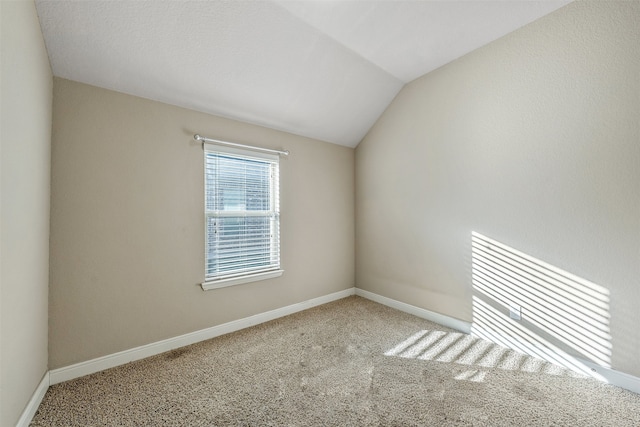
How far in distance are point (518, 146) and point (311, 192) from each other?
2.08 meters

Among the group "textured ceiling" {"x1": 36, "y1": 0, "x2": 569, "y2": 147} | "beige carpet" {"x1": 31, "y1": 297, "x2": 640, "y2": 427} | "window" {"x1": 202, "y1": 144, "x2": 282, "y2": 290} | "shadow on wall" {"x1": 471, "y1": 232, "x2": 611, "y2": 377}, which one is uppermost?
"textured ceiling" {"x1": 36, "y1": 0, "x2": 569, "y2": 147}

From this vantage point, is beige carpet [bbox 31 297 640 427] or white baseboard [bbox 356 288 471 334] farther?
white baseboard [bbox 356 288 471 334]

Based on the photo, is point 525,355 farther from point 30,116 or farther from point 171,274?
point 30,116

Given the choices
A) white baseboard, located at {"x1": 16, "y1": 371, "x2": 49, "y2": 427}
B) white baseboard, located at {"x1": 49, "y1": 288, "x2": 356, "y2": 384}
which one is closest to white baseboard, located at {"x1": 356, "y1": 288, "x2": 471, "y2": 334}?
white baseboard, located at {"x1": 49, "y1": 288, "x2": 356, "y2": 384}

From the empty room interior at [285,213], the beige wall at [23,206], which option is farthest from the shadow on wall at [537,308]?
the beige wall at [23,206]

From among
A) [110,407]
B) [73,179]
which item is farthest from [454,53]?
[110,407]

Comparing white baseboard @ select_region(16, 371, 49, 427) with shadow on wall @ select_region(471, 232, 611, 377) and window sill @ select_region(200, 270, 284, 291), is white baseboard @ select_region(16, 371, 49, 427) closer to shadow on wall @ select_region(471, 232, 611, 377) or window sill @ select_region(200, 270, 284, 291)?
window sill @ select_region(200, 270, 284, 291)

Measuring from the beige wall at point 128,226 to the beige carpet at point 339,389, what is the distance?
1.05 ft

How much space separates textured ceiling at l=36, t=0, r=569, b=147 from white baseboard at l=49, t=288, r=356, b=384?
6.65 ft

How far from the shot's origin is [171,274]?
2.28 m

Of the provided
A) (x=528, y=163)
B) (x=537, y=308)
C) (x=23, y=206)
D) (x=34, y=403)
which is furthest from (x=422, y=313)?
(x=23, y=206)

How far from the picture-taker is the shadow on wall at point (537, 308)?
1.87 m

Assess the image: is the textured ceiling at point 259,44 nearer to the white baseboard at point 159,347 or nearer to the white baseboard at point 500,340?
the white baseboard at point 159,347

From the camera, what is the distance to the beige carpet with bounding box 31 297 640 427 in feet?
4.92
